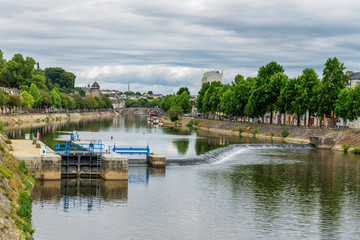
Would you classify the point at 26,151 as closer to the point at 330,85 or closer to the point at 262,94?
the point at 330,85

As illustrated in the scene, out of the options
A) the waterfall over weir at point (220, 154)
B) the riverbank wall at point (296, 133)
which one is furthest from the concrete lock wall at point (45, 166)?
the riverbank wall at point (296, 133)

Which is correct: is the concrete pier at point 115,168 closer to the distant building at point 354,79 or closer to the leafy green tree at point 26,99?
the distant building at point 354,79

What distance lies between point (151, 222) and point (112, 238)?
519cm

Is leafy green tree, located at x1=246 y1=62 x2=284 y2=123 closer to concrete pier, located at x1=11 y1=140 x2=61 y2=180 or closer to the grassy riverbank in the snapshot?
concrete pier, located at x1=11 y1=140 x2=61 y2=180

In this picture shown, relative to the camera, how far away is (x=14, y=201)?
121 feet

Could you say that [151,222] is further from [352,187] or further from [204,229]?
[352,187]

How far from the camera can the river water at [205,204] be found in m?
38.2

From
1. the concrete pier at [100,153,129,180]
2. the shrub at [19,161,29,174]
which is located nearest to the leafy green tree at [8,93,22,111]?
the concrete pier at [100,153,129,180]

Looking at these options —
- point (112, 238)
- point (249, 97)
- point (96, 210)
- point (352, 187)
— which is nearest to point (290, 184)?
point (352, 187)

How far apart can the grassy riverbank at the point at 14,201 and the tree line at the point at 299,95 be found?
80.3 m

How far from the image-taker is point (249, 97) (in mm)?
147000

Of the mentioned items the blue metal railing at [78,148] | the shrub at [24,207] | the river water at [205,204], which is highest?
the blue metal railing at [78,148]

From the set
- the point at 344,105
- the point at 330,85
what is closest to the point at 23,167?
the point at 344,105

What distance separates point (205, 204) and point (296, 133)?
Result: 8235 cm
